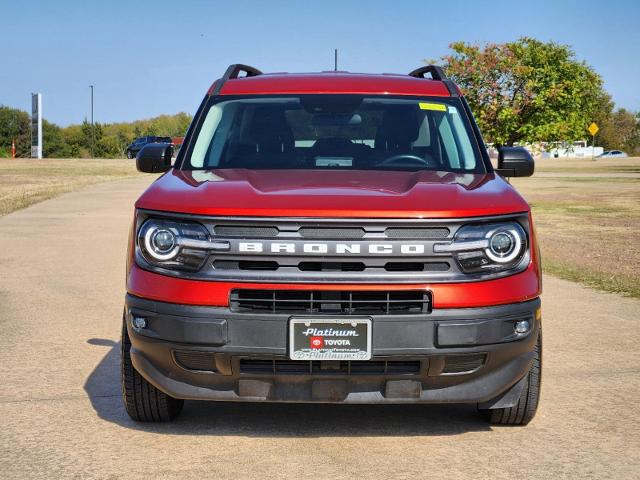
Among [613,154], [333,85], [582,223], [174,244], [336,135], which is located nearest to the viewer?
[174,244]

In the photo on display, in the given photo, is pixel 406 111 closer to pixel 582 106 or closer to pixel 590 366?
pixel 590 366

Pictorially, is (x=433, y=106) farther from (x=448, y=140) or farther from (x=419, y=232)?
(x=419, y=232)

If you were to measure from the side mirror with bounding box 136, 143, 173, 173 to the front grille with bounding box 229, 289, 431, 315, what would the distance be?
6.44 feet

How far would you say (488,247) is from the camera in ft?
16.0

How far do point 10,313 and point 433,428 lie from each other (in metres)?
4.74

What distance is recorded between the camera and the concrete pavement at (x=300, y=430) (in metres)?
4.75

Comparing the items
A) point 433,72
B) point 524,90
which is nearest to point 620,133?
Result: point 524,90

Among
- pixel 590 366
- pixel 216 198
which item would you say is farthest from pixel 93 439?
pixel 590 366

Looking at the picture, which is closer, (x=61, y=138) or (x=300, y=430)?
(x=300, y=430)

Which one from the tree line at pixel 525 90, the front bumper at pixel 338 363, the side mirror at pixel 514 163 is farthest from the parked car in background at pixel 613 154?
the front bumper at pixel 338 363

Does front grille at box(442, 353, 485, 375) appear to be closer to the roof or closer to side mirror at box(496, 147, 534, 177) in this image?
side mirror at box(496, 147, 534, 177)

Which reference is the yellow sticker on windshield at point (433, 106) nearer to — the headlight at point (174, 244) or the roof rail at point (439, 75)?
the roof rail at point (439, 75)

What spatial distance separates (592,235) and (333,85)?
41.7 feet

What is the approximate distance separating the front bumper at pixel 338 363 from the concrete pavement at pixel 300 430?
291 mm
